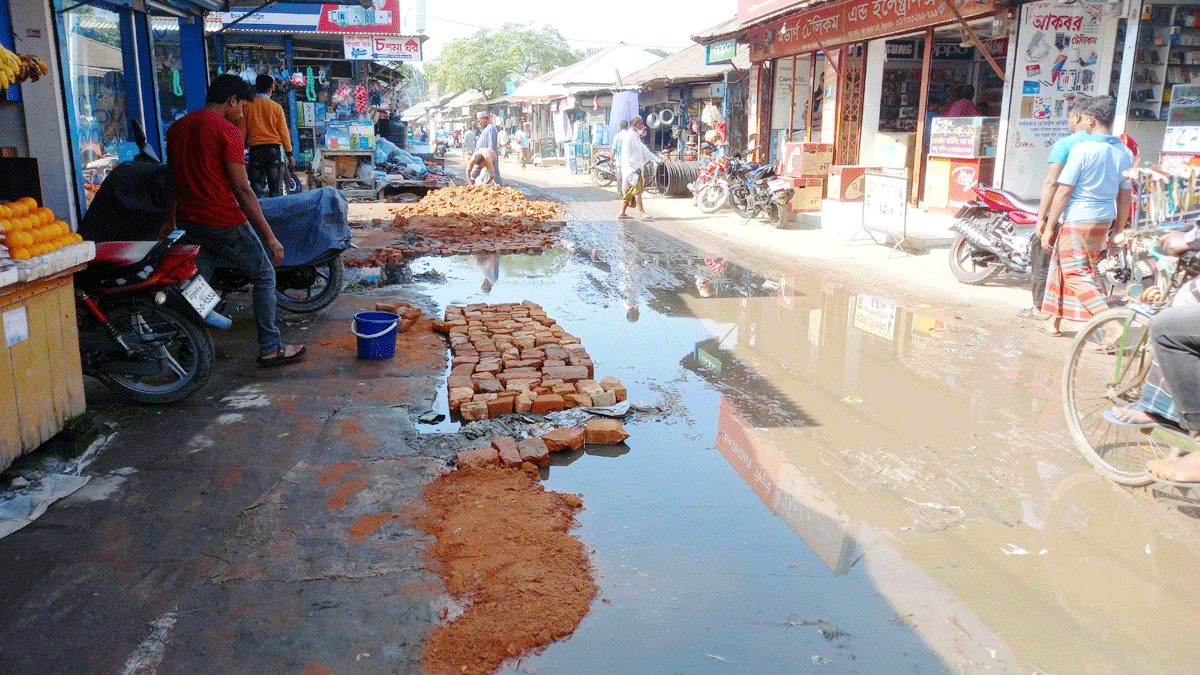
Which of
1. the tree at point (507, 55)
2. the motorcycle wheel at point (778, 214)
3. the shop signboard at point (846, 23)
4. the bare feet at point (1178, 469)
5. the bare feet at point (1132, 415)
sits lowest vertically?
the bare feet at point (1178, 469)

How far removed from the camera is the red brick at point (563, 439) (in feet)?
14.3

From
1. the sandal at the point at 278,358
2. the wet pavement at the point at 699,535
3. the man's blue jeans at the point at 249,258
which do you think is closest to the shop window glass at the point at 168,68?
the man's blue jeans at the point at 249,258

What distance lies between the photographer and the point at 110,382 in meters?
4.86

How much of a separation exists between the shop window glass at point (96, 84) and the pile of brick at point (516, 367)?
3.97m

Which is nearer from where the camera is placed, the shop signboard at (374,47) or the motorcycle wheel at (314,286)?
the motorcycle wheel at (314,286)

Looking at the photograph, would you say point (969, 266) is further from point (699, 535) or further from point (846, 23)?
point (699, 535)

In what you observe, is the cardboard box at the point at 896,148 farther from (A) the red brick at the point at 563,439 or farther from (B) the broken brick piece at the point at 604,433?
(A) the red brick at the point at 563,439

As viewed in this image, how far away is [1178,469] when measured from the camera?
3.50 m

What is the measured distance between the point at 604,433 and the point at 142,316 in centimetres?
288

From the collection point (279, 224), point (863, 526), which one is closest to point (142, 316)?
point (279, 224)

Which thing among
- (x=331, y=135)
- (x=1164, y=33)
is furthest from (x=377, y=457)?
(x=331, y=135)

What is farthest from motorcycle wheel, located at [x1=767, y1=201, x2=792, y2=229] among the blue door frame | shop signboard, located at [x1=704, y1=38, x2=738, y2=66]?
the blue door frame

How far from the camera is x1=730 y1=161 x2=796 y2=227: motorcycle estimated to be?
45.9ft

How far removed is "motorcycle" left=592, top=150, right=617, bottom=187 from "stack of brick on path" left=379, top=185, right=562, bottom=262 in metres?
7.79
